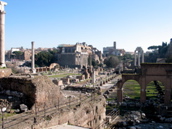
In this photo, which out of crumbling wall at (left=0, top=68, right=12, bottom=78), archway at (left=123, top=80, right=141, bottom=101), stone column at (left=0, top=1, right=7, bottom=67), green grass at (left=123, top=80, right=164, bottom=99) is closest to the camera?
crumbling wall at (left=0, top=68, right=12, bottom=78)

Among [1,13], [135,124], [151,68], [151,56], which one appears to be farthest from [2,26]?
[151,56]

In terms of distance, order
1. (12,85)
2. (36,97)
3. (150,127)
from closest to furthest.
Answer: (36,97) < (12,85) < (150,127)

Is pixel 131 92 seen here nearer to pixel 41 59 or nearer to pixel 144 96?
pixel 144 96

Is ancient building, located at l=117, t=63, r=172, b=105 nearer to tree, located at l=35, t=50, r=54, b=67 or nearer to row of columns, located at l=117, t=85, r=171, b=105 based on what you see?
row of columns, located at l=117, t=85, r=171, b=105

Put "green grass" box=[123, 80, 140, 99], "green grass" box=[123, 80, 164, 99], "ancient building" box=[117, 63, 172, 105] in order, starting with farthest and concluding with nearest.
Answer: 1. "green grass" box=[123, 80, 164, 99]
2. "green grass" box=[123, 80, 140, 99]
3. "ancient building" box=[117, 63, 172, 105]

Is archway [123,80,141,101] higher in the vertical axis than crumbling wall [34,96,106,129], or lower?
lower

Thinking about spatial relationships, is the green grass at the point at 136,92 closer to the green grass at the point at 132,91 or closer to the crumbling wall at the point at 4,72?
the green grass at the point at 132,91

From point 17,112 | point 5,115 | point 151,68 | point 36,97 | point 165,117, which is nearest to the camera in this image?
point 5,115

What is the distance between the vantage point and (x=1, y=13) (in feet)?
50.0

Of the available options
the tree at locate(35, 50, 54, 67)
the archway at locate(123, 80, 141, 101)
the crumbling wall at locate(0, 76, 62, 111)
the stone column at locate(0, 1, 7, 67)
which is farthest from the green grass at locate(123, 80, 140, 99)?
the tree at locate(35, 50, 54, 67)

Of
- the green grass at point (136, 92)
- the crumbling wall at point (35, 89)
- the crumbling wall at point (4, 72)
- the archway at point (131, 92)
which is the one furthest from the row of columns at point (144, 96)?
the crumbling wall at point (4, 72)

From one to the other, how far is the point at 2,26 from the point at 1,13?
986 millimetres

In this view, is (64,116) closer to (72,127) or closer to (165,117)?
(72,127)

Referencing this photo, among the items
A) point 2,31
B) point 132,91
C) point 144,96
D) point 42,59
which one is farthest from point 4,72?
point 42,59
